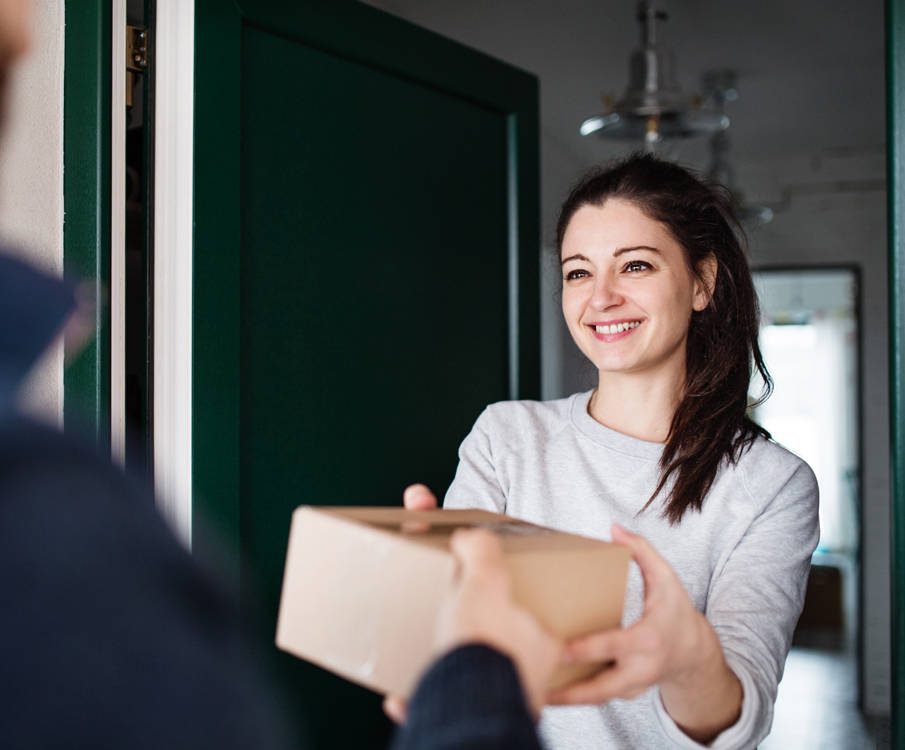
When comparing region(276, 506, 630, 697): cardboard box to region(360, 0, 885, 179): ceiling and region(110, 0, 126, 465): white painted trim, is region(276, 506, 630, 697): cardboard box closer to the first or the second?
region(110, 0, 126, 465): white painted trim

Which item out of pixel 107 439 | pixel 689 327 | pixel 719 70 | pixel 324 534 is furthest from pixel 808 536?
pixel 719 70

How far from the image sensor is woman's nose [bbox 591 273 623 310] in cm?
147

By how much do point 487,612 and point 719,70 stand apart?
3960mm

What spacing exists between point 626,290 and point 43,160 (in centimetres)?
95

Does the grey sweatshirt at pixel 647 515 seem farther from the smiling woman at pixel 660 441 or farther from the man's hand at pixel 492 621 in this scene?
the man's hand at pixel 492 621

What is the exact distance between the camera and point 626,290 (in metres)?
1.47

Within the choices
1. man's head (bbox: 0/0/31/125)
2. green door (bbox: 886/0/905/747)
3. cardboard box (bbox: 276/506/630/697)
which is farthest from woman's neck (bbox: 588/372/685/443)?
man's head (bbox: 0/0/31/125)

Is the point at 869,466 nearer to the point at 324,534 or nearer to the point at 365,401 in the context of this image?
the point at 365,401

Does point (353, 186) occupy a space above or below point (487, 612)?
above

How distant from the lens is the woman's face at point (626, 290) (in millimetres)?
1472

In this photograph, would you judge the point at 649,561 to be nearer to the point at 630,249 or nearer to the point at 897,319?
the point at 897,319

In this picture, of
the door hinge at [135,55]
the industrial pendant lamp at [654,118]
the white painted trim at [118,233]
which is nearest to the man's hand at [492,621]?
the white painted trim at [118,233]

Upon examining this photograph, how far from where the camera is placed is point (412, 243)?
188 cm

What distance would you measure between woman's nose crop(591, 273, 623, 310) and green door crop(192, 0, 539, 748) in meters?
0.50
